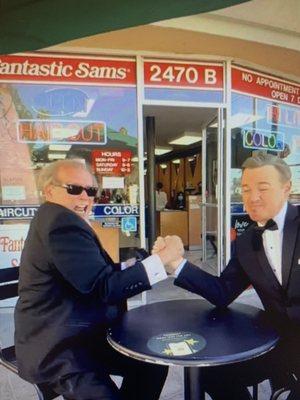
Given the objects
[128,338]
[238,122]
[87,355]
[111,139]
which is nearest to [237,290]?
[128,338]

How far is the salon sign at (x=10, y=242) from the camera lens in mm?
4012

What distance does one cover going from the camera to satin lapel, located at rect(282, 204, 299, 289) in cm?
169

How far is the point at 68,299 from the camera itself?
158 cm

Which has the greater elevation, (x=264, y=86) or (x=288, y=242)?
(x=264, y=86)

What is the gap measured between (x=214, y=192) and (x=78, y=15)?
159 inches

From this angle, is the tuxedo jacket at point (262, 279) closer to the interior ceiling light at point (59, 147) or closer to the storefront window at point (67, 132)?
the storefront window at point (67, 132)

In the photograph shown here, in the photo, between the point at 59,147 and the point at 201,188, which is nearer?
the point at 59,147

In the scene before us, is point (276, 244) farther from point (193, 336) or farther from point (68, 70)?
point (68, 70)

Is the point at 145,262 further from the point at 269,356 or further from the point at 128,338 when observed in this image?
the point at 269,356

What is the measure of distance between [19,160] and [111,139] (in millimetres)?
1025

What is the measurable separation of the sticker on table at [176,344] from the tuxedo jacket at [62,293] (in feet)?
0.71

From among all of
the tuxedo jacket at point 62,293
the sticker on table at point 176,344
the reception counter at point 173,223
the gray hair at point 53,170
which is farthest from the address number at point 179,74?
the reception counter at point 173,223

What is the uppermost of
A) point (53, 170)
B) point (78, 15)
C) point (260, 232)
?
point (78, 15)

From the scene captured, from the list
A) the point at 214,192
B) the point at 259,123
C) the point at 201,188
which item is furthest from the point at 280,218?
the point at 201,188
